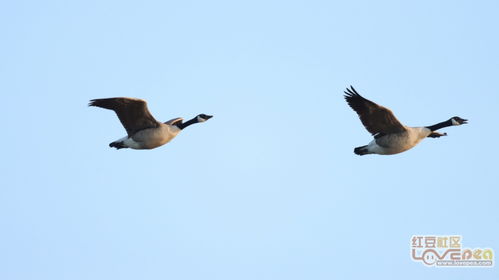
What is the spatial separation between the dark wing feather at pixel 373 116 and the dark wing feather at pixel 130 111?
4.50 meters

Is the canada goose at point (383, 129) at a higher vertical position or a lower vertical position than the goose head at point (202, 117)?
lower

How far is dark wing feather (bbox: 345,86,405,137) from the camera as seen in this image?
23316mm

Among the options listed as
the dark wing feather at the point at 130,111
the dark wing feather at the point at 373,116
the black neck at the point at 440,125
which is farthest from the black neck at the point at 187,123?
the black neck at the point at 440,125

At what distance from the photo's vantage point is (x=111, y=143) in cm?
2458

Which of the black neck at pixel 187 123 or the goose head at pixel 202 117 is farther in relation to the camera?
the goose head at pixel 202 117

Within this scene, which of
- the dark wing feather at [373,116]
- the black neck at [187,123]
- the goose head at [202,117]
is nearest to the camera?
the dark wing feather at [373,116]

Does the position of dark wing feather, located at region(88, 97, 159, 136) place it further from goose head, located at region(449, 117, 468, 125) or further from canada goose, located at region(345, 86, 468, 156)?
goose head, located at region(449, 117, 468, 125)

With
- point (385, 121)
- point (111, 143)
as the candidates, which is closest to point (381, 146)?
point (385, 121)

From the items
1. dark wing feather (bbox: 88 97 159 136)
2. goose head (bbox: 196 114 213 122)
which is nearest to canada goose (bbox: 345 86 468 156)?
goose head (bbox: 196 114 213 122)

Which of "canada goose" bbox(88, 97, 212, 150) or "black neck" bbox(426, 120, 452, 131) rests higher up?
"canada goose" bbox(88, 97, 212, 150)

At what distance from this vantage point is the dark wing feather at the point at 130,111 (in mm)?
23453

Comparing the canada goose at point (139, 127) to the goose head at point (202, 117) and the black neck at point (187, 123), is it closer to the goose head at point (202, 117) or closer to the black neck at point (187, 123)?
the black neck at point (187, 123)

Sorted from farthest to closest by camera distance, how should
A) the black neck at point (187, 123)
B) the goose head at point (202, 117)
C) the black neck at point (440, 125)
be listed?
the goose head at point (202, 117) → the black neck at point (187, 123) → the black neck at point (440, 125)

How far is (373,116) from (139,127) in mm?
5311
